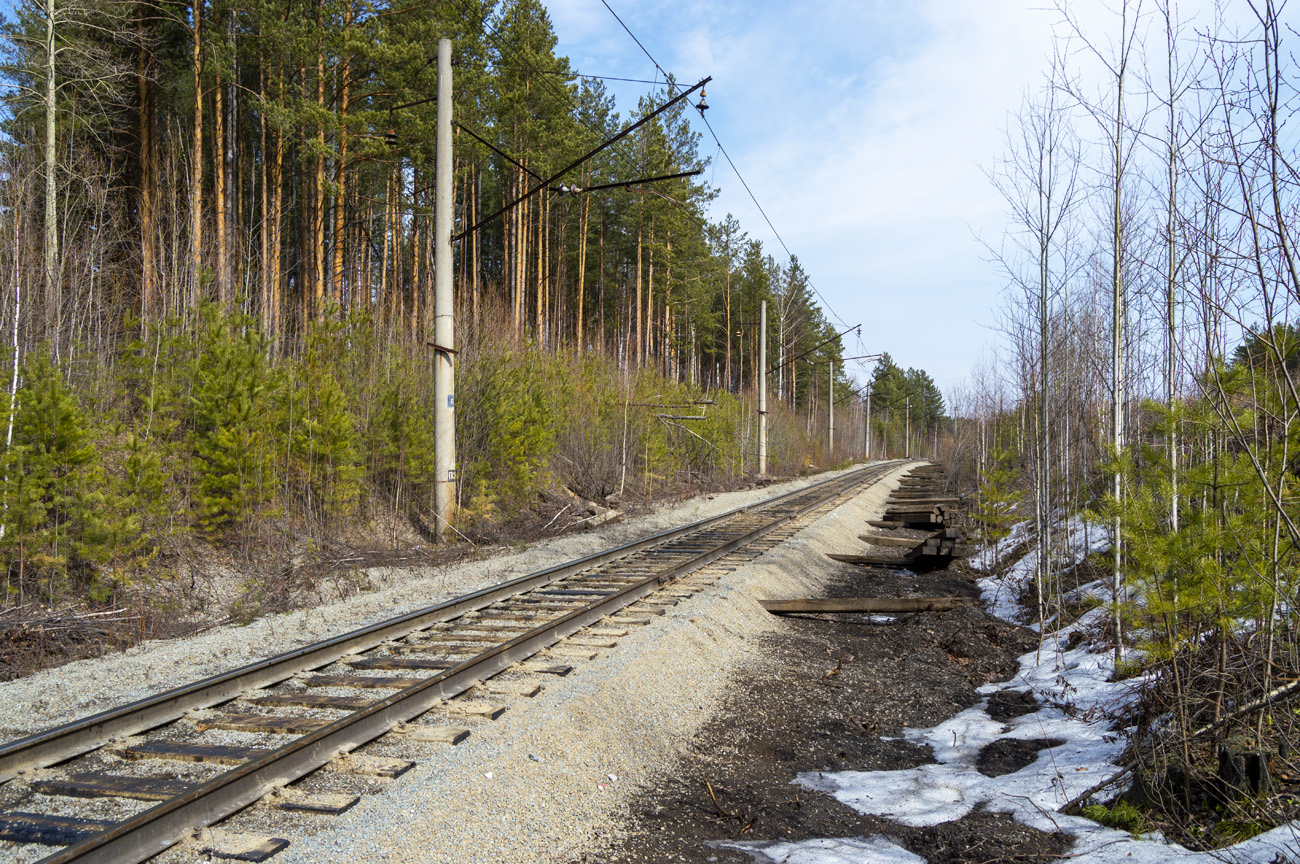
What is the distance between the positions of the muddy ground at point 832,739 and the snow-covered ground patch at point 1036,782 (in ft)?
0.42

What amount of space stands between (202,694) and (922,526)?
1829 cm

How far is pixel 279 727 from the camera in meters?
4.44

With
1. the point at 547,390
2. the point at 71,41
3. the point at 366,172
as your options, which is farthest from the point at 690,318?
the point at 71,41

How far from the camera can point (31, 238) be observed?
1211 centimetres

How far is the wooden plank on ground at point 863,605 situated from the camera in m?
9.41

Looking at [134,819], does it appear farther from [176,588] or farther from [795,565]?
[795,565]

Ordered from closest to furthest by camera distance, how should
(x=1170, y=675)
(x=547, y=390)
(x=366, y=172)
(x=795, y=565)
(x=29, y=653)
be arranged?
(x=1170, y=675) → (x=29, y=653) → (x=795, y=565) → (x=547, y=390) → (x=366, y=172)

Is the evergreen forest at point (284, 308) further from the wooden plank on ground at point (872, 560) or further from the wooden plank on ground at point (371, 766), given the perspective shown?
the wooden plank on ground at point (872, 560)

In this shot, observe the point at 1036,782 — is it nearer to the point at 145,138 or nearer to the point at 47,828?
the point at 47,828

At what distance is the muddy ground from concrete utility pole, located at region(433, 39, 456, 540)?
5.72 meters

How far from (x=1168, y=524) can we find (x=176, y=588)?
8955 mm

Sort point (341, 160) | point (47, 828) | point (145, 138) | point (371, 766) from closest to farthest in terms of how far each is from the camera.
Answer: point (47, 828)
point (371, 766)
point (341, 160)
point (145, 138)

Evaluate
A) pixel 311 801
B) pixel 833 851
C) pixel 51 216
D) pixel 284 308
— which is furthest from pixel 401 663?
pixel 284 308

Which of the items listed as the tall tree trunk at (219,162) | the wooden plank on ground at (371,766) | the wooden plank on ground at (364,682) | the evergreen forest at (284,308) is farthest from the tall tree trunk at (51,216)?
the wooden plank on ground at (371,766)
